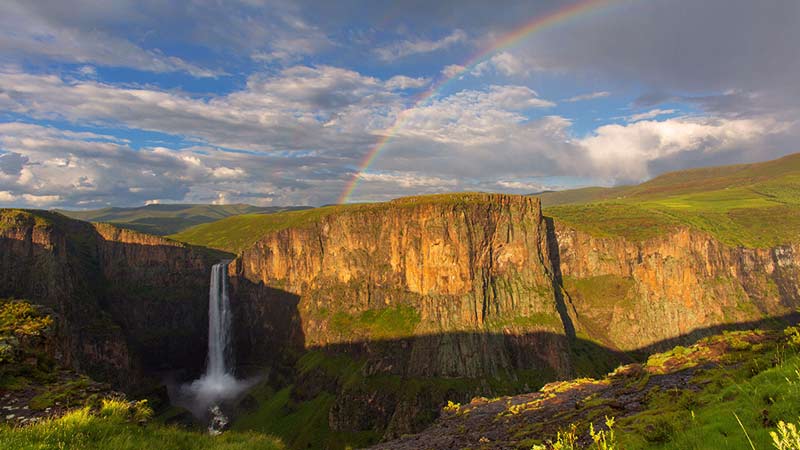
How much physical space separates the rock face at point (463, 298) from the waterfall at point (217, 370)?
7.11 metres

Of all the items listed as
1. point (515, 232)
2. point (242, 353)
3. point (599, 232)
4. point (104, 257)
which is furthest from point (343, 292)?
point (599, 232)

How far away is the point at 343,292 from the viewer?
157m

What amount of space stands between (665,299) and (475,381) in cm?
10127

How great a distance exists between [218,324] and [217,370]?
19.7 metres

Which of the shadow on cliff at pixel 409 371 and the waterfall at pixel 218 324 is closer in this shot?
the shadow on cliff at pixel 409 371

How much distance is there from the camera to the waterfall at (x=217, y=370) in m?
132

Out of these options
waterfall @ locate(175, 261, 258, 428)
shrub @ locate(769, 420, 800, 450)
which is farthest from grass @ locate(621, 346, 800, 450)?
waterfall @ locate(175, 261, 258, 428)

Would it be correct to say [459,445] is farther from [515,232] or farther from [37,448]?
[515,232]

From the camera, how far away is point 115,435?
42.1 feet

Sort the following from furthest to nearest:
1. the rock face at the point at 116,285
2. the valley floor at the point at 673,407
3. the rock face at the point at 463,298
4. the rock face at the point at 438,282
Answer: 1. the rock face at the point at 438,282
2. the rock face at the point at 463,298
3. the rock face at the point at 116,285
4. the valley floor at the point at 673,407

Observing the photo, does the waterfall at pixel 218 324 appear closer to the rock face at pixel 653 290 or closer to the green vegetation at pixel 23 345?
the green vegetation at pixel 23 345

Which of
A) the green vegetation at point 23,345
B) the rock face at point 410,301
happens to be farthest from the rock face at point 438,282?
the green vegetation at point 23,345

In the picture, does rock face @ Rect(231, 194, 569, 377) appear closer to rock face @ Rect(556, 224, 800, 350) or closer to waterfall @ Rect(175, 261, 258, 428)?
rock face @ Rect(556, 224, 800, 350)

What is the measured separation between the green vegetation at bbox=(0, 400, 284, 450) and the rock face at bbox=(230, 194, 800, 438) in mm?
Answer: 102366
